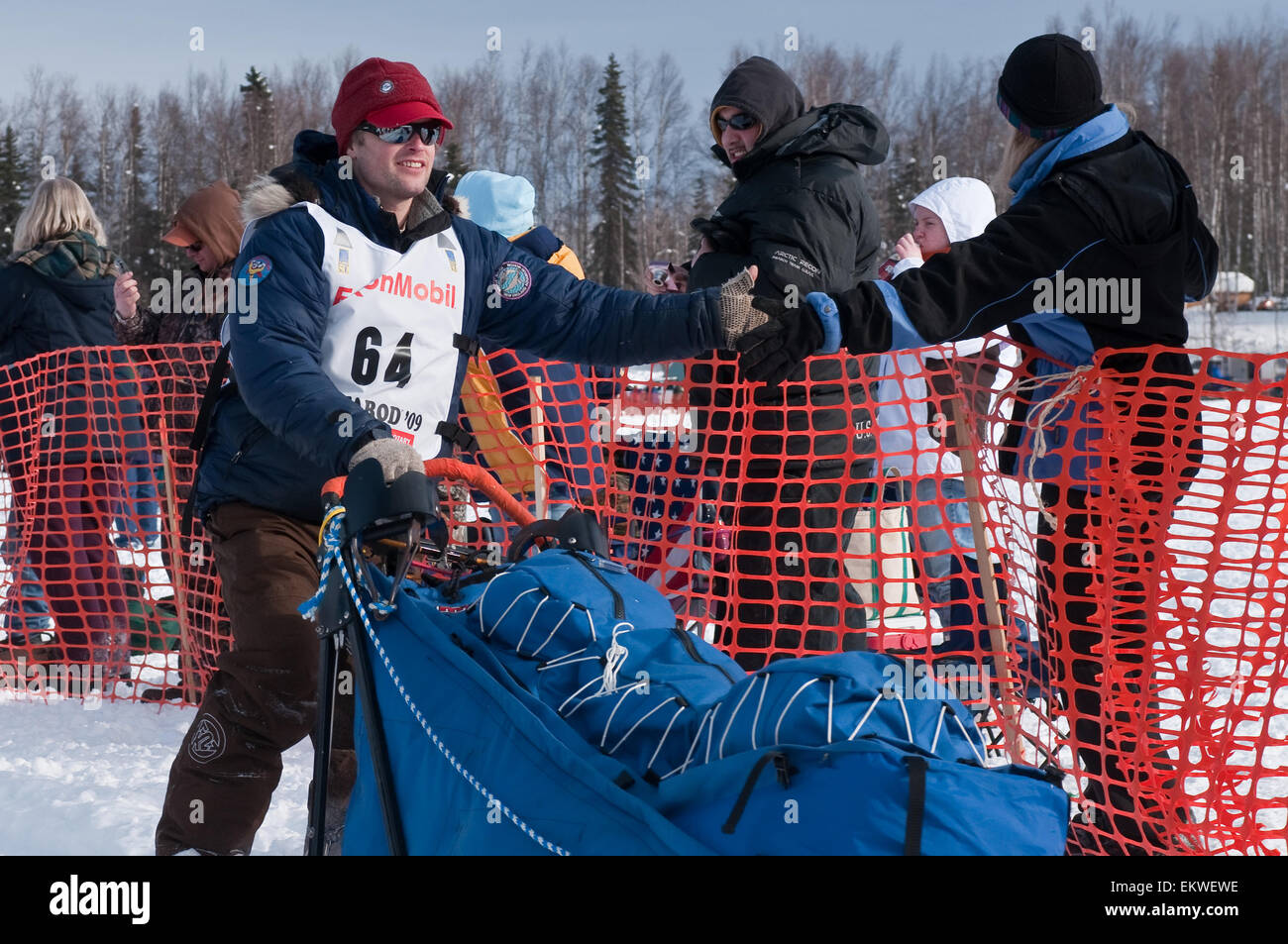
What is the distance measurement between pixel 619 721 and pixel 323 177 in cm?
159

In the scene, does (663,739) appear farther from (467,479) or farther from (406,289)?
(406,289)

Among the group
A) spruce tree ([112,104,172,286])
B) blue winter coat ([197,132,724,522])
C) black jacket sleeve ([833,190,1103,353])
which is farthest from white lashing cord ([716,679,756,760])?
spruce tree ([112,104,172,286])

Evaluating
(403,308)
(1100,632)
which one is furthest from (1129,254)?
(403,308)

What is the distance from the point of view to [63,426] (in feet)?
16.7

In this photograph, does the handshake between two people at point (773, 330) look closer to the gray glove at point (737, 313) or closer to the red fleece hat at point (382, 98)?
the gray glove at point (737, 313)

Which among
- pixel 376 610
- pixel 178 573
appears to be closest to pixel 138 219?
pixel 178 573

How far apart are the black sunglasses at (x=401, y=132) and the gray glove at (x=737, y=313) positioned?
729 millimetres

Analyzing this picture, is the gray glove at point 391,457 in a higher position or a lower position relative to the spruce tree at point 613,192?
lower

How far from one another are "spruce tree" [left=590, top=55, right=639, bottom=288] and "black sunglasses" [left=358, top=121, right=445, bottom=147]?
98.2 ft

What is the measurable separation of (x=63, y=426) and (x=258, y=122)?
105 feet

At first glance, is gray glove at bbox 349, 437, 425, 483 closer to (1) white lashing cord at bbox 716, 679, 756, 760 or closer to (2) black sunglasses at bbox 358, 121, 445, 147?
(1) white lashing cord at bbox 716, 679, 756, 760

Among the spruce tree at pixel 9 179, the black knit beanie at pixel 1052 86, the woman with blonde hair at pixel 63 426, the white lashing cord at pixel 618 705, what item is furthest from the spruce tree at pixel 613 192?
the white lashing cord at pixel 618 705

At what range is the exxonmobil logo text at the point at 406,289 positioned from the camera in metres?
2.57
